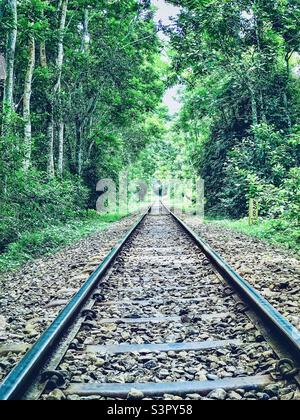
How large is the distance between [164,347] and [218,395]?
84 cm

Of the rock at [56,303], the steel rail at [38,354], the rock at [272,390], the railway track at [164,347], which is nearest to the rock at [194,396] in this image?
the railway track at [164,347]

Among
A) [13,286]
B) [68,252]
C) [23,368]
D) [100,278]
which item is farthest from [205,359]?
[68,252]

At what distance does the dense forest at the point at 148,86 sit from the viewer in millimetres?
13602

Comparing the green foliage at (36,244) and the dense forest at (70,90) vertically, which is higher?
the dense forest at (70,90)

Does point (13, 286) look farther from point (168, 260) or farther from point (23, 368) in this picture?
point (23, 368)

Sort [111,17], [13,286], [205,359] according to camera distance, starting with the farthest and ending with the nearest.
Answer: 1. [111,17]
2. [13,286]
3. [205,359]

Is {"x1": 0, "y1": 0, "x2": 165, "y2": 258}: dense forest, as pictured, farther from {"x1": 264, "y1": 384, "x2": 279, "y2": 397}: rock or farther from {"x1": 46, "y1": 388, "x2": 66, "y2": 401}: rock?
{"x1": 264, "y1": 384, "x2": 279, "y2": 397}: rock

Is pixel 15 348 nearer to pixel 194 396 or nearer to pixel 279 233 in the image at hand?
pixel 194 396

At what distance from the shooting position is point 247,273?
5.82 metres

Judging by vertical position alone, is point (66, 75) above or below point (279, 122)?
above

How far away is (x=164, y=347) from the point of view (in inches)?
128

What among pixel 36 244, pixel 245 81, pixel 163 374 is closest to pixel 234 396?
pixel 163 374

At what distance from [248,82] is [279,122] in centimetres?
215

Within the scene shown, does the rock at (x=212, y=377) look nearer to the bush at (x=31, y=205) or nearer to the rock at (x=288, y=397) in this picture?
the rock at (x=288, y=397)
